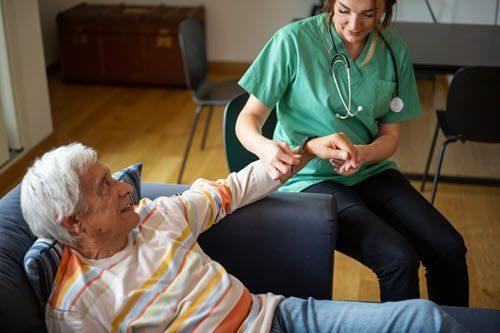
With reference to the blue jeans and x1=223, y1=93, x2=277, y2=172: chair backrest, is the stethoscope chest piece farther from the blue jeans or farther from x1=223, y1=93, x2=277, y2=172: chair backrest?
the blue jeans

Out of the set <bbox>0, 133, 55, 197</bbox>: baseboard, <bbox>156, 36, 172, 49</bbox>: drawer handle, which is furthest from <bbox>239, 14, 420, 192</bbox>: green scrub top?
<bbox>156, 36, 172, 49</bbox>: drawer handle

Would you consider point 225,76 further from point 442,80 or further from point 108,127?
point 442,80

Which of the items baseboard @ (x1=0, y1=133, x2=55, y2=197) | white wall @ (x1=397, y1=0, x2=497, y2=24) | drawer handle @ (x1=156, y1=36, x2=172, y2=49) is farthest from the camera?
drawer handle @ (x1=156, y1=36, x2=172, y2=49)

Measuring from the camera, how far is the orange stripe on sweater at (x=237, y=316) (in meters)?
1.50

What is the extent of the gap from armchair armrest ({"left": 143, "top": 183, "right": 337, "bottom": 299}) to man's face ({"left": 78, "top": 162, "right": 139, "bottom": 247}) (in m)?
0.32

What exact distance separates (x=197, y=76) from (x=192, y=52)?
0.41 feet

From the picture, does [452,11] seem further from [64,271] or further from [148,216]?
[64,271]

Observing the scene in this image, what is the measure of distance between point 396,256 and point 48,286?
35.0 inches

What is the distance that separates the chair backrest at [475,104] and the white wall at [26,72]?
2074 millimetres

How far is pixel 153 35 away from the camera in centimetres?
462

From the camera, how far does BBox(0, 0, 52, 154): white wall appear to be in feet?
10.8

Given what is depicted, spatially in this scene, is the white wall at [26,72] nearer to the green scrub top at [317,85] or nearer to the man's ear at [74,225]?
the green scrub top at [317,85]

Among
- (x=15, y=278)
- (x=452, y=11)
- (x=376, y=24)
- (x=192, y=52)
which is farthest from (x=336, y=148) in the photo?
(x=452, y=11)

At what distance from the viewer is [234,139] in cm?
226
